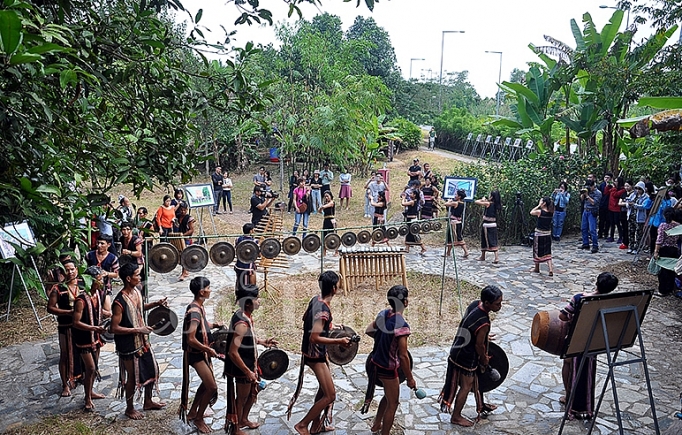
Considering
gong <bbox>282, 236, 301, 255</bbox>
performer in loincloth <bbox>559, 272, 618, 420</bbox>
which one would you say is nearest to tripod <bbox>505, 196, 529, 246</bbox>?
gong <bbox>282, 236, 301, 255</bbox>

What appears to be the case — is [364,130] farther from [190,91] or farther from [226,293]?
[190,91]

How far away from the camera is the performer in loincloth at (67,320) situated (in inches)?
236

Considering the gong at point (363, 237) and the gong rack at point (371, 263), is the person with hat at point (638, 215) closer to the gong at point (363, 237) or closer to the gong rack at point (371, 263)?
the gong rack at point (371, 263)

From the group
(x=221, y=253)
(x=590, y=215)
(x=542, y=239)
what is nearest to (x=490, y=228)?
(x=542, y=239)

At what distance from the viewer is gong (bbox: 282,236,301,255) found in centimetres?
965

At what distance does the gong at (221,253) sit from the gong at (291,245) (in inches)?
48.0

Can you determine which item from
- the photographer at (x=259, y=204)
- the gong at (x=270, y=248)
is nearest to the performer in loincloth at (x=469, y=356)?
the gong at (x=270, y=248)

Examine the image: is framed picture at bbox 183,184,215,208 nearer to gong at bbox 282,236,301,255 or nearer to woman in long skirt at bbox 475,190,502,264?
gong at bbox 282,236,301,255

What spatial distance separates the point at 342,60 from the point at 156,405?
22395mm

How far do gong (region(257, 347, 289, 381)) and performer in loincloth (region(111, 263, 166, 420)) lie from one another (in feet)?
3.77

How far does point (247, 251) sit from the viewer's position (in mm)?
8836

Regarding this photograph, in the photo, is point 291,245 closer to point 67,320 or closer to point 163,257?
point 163,257

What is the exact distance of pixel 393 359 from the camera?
5.25 meters

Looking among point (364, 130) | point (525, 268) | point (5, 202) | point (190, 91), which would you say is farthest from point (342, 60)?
point (5, 202)
